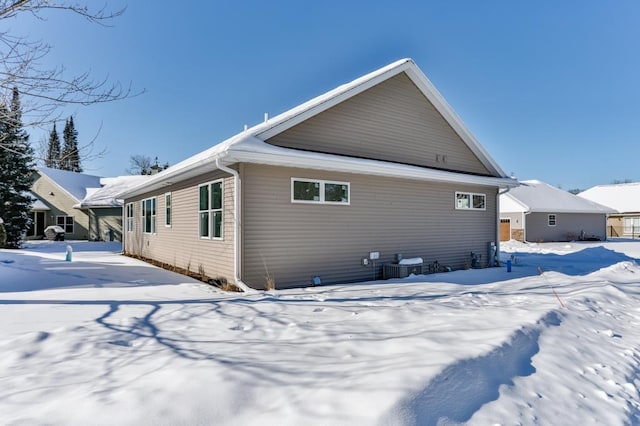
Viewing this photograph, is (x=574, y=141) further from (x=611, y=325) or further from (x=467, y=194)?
(x=611, y=325)

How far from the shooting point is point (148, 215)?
14.6 metres

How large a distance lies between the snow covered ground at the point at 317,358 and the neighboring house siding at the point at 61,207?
22263 millimetres

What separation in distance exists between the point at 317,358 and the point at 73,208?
28893 mm

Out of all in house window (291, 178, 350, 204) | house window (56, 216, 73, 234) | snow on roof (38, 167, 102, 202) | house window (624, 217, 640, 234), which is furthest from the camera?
house window (624, 217, 640, 234)

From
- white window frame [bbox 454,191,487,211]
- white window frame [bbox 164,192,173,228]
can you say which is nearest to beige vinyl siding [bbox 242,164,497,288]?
white window frame [bbox 454,191,487,211]

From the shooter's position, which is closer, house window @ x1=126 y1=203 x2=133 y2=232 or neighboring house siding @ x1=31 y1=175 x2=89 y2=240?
→ house window @ x1=126 y1=203 x2=133 y2=232

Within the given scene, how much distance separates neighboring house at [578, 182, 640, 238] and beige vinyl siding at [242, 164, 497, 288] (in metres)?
31.4

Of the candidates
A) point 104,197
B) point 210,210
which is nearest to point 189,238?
point 210,210

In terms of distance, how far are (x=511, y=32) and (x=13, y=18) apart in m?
15.1

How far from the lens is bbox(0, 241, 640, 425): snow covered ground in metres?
2.55

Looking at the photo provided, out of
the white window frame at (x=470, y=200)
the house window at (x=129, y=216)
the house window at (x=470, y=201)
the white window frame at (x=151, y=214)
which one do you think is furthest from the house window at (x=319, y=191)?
the house window at (x=129, y=216)

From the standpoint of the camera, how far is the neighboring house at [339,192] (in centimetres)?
805

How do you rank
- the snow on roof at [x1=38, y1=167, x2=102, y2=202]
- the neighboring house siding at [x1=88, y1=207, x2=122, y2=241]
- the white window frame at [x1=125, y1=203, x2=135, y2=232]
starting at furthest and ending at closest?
1. the snow on roof at [x1=38, y1=167, x2=102, y2=202]
2. the neighboring house siding at [x1=88, y1=207, x2=122, y2=241]
3. the white window frame at [x1=125, y1=203, x2=135, y2=232]

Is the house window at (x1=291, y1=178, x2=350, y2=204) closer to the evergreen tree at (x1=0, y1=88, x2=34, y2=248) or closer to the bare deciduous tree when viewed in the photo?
the bare deciduous tree
